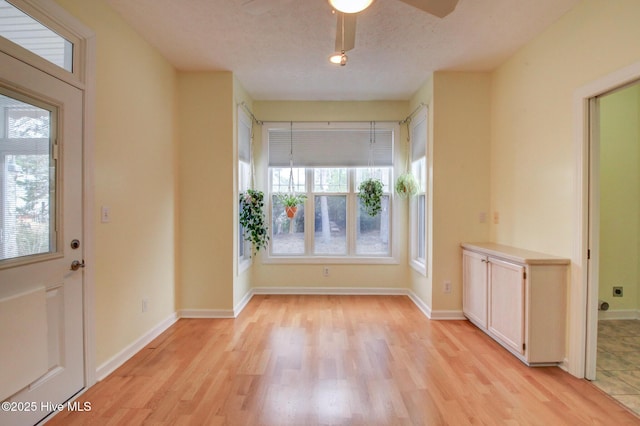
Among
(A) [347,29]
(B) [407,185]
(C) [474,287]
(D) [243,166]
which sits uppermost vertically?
(A) [347,29]

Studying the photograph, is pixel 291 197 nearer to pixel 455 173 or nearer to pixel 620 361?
pixel 455 173

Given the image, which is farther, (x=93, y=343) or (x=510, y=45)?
(x=510, y=45)

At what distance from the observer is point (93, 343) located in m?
2.20

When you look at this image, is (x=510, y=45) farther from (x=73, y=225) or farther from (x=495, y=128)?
(x=73, y=225)

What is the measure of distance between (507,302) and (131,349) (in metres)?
3.29

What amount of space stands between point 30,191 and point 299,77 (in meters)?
2.80

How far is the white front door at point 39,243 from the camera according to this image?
1638 mm

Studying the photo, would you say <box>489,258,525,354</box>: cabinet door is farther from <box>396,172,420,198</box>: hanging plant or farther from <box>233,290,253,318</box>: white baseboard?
<box>233,290,253,318</box>: white baseboard

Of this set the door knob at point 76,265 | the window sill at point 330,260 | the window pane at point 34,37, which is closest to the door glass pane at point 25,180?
the door knob at point 76,265

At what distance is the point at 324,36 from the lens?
2.78 metres

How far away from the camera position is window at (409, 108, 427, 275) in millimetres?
3900

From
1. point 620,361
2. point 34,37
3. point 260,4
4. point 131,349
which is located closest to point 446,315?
point 620,361

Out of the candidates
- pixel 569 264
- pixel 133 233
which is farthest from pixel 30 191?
pixel 569 264

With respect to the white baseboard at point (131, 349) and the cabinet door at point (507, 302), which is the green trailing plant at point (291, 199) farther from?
the cabinet door at point (507, 302)
